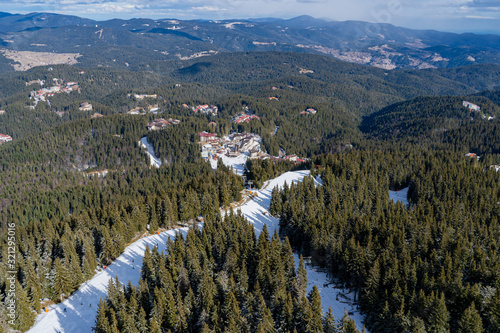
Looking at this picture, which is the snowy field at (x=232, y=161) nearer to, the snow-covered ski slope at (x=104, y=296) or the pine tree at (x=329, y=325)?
the snow-covered ski slope at (x=104, y=296)

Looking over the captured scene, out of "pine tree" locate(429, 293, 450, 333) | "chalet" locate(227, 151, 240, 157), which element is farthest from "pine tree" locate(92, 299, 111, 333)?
"chalet" locate(227, 151, 240, 157)

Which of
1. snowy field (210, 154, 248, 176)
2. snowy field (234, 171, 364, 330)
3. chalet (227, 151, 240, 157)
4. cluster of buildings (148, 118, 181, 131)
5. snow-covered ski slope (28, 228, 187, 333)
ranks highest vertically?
cluster of buildings (148, 118, 181, 131)

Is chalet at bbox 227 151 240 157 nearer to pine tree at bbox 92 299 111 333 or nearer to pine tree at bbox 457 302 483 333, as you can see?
pine tree at bbox 92 299 111 333

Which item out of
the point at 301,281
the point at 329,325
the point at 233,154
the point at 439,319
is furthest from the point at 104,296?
the point at 233,154

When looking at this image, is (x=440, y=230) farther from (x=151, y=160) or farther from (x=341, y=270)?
(x=151, y=160)

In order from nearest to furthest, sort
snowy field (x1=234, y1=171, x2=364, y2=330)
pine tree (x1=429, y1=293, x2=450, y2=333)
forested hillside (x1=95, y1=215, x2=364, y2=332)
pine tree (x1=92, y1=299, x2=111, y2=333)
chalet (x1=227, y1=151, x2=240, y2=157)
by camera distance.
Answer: pine tree (x1=429, y1=293, x2=450, y2=333) → pine tree (x1=92, y1=299, x2=111, y2=333) → forested hillside (x1=95, y1=215, x2=364, y2=332) → snowy field (x1=234, y1=171, x2=364, y2=330) → chalet (x1=227, y1=151, x2=240, y2=157)
